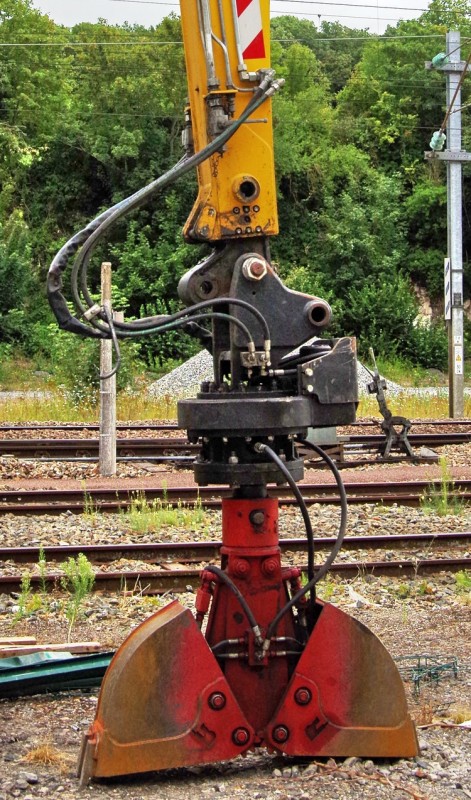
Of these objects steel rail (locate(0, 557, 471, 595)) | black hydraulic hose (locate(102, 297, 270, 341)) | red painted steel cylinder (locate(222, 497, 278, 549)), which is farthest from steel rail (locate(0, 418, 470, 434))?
black hydraulic hose (locate(102, 297, 270, 341))

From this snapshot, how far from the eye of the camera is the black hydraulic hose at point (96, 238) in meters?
4.40

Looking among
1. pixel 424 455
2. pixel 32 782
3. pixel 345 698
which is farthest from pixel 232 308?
pixel 424 455

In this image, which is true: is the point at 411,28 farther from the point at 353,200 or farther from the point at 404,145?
the point at 353,200

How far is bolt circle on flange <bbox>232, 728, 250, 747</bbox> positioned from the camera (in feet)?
14.5

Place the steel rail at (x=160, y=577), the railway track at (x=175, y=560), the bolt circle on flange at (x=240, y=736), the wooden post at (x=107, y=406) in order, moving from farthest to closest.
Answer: the wooden post at (x=107, y=406), the railway track at (x=175, y=560), the steel rail at (x=160, y=577), the bolt circle on flange at (x=240, y=736)

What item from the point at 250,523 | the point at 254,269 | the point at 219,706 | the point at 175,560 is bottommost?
the point at 175,560

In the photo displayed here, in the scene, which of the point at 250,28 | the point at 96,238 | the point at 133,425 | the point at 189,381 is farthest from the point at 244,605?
the point at 189,381

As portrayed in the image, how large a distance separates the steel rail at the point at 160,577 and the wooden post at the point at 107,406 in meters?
4.27

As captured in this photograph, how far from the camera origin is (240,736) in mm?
4434

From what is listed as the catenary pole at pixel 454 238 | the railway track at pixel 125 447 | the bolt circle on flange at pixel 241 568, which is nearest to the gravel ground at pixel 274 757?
the bolt circle on flange at pixel 241 568

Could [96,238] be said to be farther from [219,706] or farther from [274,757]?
[274,757]

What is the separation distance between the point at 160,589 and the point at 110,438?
5100 millimetres

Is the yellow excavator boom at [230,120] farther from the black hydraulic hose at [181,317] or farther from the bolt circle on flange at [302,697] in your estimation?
the bolt circle on flange at [302,697]

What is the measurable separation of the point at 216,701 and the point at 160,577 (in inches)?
149
